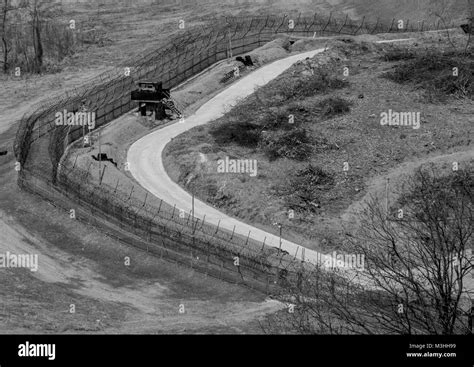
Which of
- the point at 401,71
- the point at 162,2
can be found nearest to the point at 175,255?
the point at 401,71

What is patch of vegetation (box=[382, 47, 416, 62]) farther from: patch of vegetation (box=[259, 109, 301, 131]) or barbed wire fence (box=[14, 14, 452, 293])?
patch of vegetation (box=[259, 109, 301, 131])

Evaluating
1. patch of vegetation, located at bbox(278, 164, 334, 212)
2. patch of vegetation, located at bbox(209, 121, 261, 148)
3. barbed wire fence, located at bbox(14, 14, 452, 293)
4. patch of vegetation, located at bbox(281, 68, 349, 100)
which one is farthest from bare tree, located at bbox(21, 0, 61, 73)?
patch of vegetation, located at bbox(278, 164, 334, 212)

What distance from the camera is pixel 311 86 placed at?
8500 cm

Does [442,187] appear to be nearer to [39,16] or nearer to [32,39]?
[32,39]

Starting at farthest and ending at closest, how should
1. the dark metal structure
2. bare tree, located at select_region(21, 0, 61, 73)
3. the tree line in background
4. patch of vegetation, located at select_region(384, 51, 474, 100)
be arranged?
bare tree, located at select_region(21, 0, 61, 73)
the tree line in background
the dark metal structure
patch of vegetation, located at select_region(384, 51, 474, 100)

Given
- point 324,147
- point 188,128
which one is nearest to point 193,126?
point 188,128

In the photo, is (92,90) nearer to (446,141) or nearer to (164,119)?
(164,119)

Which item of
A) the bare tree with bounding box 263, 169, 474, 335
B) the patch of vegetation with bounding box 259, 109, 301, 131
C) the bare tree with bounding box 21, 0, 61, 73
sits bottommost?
the bare tree with bounding box 263, 169, 474, 335

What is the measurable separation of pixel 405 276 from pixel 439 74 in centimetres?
5205

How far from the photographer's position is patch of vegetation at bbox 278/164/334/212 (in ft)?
214

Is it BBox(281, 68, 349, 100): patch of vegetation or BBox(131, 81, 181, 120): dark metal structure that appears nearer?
BBox(131, 81, 181, 120): dark metal structure

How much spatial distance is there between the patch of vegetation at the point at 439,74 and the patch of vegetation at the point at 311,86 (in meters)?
4.56

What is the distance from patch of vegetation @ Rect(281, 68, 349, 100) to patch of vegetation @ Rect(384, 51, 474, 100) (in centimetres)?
456

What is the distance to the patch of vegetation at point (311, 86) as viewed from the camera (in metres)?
84.3
